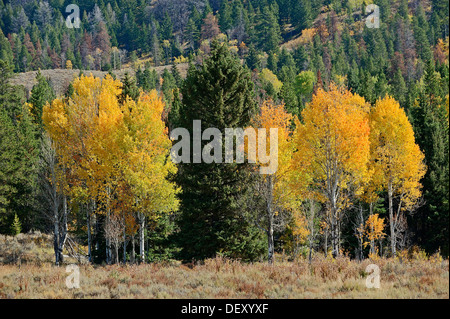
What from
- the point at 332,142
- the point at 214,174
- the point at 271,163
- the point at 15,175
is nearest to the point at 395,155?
the point at 332,142

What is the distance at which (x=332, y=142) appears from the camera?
71.6ft

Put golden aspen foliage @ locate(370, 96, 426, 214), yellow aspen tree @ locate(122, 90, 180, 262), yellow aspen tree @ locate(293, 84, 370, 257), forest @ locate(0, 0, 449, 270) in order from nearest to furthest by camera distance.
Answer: yellow aspen tree @ locate(293, 84, 370, 257) < forest @ locate(0, 0, 449, 270) < yellow aspen tree @ locate(122, 90, 180, 262) < golden aspen foliage @ locate(370, 96, 426, 214)

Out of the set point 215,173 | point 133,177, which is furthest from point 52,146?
point 215,173

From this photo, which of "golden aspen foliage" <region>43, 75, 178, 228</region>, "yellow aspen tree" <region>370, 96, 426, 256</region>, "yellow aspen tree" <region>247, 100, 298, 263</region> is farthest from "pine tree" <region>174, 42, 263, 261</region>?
"yellow aspen tree" <region>370, 96, 426, 256</region>

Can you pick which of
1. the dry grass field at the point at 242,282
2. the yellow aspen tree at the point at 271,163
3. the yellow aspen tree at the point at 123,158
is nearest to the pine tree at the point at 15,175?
the yellow aspen tree at the point at 123,158

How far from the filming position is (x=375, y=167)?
27.5m

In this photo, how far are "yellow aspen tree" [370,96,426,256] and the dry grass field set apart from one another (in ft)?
45.7

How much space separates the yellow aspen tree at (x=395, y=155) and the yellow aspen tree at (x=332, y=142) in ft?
18.2

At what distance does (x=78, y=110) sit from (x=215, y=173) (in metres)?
11.7

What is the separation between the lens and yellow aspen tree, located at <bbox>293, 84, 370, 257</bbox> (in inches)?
842

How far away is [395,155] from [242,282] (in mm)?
18281

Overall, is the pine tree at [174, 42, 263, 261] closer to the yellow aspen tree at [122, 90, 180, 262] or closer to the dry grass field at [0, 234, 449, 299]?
the yellow aspen tree at [122, 90, 180, 262]
